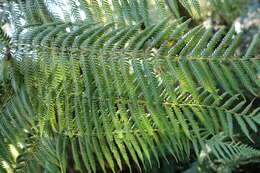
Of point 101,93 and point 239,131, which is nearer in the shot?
point 101,93

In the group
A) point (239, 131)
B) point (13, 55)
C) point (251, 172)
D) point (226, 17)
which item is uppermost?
point (13, 55)

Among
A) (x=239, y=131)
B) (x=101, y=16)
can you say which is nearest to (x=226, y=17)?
(x=239, y=131)

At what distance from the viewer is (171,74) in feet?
1.84

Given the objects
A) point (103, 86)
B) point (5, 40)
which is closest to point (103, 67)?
point (103, 86)

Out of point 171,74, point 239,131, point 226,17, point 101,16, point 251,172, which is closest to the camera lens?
point 171,74

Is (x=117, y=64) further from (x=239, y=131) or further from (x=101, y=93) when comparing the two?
(x=239, y=131)

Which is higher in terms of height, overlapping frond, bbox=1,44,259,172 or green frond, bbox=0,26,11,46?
green frond, bbox=0,26,11,46

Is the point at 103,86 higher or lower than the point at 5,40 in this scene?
lower

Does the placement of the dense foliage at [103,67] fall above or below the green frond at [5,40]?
below

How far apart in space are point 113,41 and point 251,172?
254 cm

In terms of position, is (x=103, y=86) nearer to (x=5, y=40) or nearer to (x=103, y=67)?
(x=103, y=67)

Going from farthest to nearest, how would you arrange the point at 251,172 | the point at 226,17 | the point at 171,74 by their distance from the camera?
the point at 226,17, the point at 251,172, the point at 171,74

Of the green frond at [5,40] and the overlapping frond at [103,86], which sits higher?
the green frond at [5,40]

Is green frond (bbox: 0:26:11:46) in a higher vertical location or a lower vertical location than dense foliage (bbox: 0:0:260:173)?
higher
